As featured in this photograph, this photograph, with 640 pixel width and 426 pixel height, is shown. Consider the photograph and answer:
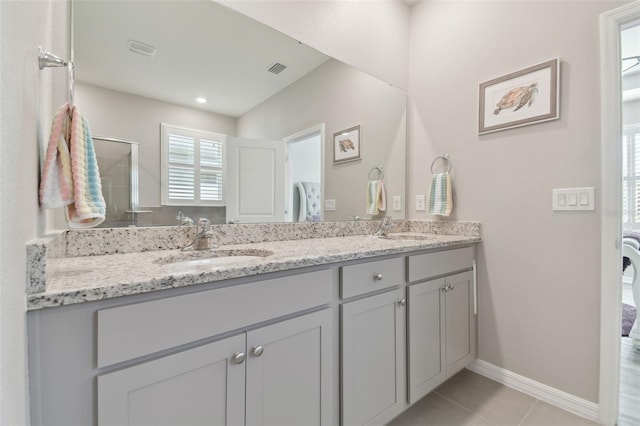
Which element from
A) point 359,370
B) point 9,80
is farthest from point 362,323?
point 9,80

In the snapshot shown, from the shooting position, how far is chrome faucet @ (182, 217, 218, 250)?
4.19ft

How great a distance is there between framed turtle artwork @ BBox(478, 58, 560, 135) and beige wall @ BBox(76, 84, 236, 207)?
1673mm

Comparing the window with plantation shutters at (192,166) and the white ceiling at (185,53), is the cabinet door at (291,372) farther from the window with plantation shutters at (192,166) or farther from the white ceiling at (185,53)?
the white ceiling at (185,53)

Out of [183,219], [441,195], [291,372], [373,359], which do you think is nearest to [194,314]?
[291,372]

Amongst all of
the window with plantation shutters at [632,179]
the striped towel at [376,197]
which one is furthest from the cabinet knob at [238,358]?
the window with plantation shutters at [632,179]

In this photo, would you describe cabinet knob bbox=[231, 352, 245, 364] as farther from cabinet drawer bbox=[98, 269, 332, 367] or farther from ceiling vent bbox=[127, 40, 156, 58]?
ceiling vent bbox=[127, 40, 156, 58]

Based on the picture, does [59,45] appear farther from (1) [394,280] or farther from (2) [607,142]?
(2) [607,142]

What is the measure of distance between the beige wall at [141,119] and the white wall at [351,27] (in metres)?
0.58

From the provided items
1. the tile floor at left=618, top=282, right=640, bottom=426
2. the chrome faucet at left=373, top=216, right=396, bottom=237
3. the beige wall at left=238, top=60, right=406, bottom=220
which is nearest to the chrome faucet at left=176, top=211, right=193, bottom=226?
the beige wall at left=238, top=60, right=406, bottom=220

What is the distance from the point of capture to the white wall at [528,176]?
1497 millimetres

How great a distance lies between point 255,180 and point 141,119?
579 mm

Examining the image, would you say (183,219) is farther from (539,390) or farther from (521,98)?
(539,390)

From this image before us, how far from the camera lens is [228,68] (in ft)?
4.81

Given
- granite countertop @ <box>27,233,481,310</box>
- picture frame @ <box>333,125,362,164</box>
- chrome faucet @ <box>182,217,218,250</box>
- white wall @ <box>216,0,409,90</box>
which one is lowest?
granite countertop @ <box>27,233,481,310</box>
